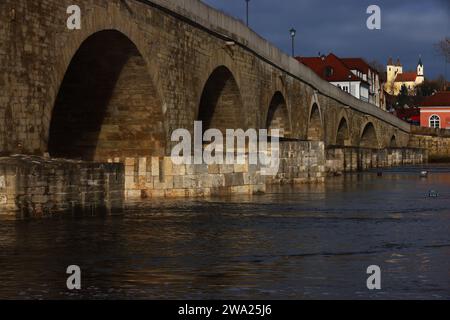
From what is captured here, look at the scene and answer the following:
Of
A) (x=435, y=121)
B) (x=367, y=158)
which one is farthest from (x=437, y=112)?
(x=367, y=158)

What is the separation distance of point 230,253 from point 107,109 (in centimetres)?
1393

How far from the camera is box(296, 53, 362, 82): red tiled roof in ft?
377

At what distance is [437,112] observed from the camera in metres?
110

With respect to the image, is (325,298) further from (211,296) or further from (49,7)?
(49,7)

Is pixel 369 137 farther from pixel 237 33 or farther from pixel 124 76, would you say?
pixel 124 76

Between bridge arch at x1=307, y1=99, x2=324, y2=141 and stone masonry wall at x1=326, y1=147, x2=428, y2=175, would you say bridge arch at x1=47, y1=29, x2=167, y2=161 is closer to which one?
stone masonry wall at x1=326, y1=147, x2=428, y2=175

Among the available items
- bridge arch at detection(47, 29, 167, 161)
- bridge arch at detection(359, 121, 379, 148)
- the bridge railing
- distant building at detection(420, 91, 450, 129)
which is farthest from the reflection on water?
distant building at detection(420, 91, 450, 129)

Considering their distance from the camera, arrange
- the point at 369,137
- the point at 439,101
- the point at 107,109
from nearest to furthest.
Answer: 1. the point at 107,109
2. the point at 369,137
3. the point at 439,101

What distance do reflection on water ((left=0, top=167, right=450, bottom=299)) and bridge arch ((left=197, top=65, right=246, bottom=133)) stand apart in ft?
44.3

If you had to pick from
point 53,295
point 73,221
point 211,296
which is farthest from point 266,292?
point 73,221

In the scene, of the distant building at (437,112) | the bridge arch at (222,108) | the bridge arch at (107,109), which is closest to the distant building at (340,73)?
the distant building at (437,112)

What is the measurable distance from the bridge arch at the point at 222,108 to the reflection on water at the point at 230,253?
1350 cm

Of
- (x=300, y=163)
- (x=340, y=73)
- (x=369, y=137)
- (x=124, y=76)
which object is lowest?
(x=300, y=163)

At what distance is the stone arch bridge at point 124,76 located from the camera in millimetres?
18109
